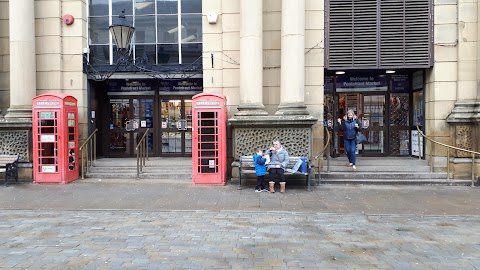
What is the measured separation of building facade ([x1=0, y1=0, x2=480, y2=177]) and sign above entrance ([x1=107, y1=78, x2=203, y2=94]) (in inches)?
39.5

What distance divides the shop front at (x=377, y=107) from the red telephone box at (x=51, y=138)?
323 inches

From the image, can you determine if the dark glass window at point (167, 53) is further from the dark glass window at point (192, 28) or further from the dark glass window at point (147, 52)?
the dark glass window at point (192, 28)

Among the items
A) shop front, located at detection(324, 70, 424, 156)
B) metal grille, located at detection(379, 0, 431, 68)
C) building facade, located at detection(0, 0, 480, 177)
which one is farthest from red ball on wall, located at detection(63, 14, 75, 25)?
metal grille, located at detection(379, 0, 431, 68)

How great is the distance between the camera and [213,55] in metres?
13.1

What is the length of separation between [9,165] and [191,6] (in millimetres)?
7141

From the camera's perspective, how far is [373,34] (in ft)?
42.1

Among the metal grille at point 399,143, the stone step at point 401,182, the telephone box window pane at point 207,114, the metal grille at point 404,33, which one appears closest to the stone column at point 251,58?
the telephone box window pane at point 207,114

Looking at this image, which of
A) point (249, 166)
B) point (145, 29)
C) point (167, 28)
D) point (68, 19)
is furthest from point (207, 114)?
point (68, 19)

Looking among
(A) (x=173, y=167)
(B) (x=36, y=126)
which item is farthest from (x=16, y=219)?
(A) (x=173, y=167)

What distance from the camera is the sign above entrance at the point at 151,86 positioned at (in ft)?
50.0

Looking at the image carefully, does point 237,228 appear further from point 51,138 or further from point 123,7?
point 123,7

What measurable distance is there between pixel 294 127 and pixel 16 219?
23.1 ft

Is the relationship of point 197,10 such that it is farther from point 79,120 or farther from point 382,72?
point 382,72

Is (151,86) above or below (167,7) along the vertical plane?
below
